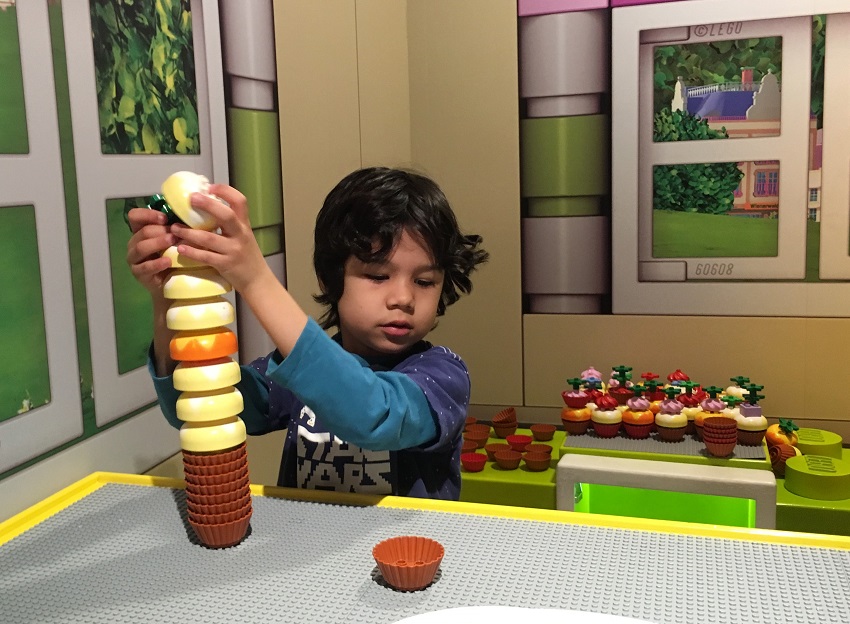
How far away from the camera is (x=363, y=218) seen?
0.83m

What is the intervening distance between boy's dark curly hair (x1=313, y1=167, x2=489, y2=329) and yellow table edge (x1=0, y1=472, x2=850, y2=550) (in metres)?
0.24

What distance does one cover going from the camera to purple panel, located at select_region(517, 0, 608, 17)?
179 cm

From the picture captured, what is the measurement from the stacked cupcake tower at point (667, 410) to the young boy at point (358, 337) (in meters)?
0.78

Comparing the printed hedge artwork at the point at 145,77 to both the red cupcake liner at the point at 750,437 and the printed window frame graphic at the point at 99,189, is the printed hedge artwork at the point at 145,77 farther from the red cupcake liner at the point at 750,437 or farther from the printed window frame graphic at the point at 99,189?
the red cupcake liner at the point at 750,437

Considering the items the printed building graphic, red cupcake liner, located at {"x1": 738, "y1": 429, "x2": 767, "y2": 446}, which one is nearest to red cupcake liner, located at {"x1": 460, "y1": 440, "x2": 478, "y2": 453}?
red cupcake liner, located at {"x1": 738, "y1": 429, "x2": 767, "y2": 446}

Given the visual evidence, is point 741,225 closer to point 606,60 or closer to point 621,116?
point 621,116

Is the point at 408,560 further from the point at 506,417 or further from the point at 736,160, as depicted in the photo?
the point at 736,160

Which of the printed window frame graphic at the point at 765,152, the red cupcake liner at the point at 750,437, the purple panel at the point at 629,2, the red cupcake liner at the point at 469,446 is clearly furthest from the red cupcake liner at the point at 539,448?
the purple panel at the point at 629,2

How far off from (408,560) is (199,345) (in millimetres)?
226

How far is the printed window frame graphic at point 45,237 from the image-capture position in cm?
73

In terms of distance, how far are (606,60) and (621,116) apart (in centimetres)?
13

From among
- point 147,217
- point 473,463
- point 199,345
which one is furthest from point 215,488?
point 473,463

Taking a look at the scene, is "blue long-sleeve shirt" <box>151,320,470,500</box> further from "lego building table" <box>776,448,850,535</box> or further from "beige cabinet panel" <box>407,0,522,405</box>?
"beige cabinet panel" <box>407,0,522,405</box>

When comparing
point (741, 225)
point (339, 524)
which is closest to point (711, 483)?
point (741, 225)
